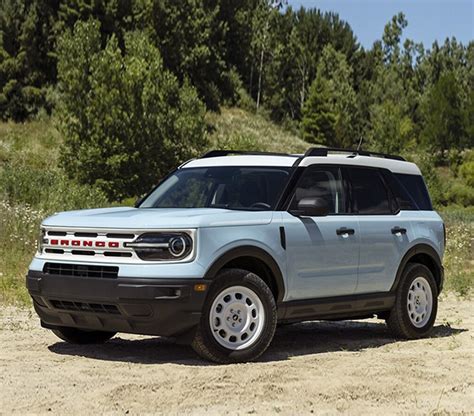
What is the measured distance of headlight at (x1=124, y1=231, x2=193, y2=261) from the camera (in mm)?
7422

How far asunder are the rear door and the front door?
15 centimetres

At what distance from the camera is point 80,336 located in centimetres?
880

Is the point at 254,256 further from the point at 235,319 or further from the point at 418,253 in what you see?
the point at 418,253

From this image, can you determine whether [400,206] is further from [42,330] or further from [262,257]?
[42,330]

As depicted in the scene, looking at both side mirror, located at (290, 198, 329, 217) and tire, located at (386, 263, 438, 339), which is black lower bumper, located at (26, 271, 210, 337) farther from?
tire, located at (386, 263, 438, 339)

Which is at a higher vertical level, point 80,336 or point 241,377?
point 241,377

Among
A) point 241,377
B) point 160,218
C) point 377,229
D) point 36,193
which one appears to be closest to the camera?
point 241,377

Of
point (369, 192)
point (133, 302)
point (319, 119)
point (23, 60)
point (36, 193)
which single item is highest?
point (23, 60)

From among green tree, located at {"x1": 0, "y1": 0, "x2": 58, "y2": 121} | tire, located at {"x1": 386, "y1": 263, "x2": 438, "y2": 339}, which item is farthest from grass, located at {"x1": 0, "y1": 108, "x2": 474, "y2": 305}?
green tree, located at {"x1": 0, "y1": 0, "x2": 58, "y2": 121}

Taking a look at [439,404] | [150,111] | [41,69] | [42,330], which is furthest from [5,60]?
[439,404]

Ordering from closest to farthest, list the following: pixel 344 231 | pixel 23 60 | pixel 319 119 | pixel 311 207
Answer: pixel 311 207 < pixel 344 231 < pixel 23 60 < pixel 319 119

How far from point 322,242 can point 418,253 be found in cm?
180

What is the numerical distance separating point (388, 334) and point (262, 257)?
2901mm

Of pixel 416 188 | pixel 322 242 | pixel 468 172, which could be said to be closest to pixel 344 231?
pixel 322 242
